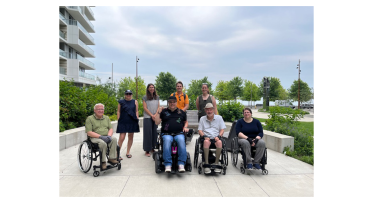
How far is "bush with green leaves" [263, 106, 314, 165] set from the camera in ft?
18.8

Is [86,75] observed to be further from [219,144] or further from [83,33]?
[219,144]

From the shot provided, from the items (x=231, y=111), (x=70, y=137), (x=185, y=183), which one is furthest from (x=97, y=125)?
(x=231, y=111)

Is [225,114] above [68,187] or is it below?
above

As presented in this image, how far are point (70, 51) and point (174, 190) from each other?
118ft

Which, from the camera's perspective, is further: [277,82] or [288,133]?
[277,82]

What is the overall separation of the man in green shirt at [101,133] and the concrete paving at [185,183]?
399mm

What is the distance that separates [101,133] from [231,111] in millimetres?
6126

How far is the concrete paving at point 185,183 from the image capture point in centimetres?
344

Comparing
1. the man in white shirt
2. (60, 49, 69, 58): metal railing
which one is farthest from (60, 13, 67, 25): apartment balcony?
the man in white shirt

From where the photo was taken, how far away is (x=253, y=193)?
347cm

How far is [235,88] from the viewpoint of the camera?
54156 mm
